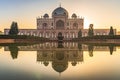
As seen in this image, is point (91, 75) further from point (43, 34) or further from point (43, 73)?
point (43, 34)

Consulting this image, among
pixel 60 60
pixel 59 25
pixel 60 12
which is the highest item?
pixel 60 12

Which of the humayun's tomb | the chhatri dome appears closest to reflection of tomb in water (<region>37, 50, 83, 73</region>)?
the humayun's tomb

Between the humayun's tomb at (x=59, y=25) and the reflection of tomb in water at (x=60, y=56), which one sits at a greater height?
the humayun's tomb at (x=59, y=25)

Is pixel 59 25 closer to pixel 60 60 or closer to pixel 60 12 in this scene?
pixel 60 12

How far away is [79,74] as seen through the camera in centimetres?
910

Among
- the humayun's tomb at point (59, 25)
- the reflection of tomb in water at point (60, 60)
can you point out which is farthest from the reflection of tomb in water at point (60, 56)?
the humayun's tomb at point (59, 25)

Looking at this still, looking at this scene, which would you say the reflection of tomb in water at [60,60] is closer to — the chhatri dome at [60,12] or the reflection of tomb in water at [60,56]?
the reflection of tomb in water at [60,56]

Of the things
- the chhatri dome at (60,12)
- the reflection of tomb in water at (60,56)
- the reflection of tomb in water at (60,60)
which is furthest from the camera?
the chhatri dome at (60,12)

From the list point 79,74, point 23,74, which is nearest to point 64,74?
point 79,74

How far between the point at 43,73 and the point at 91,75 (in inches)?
57.8

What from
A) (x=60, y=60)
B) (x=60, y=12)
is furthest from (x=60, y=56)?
(x=60, y=12)

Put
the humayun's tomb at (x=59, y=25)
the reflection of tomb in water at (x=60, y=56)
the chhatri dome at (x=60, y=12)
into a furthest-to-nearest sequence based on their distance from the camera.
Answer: the chhatri dome at (x=60, y=12) → the humayun's tomb at (x=59, y=25) → the reflection of tomb in water at (x=60, y=56)

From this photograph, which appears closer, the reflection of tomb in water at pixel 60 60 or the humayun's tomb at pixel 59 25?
the reflection of tomb in water at pixel 60 60

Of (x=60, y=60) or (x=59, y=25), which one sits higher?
(x=59, y=25)
